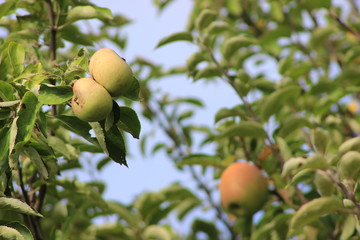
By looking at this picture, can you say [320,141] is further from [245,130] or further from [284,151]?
[245,130]

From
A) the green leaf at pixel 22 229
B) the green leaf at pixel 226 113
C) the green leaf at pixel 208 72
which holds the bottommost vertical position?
the green leaf at pixel 226 113

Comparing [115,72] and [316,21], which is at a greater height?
[115,72]

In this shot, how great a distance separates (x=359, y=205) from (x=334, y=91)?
97 centimetres

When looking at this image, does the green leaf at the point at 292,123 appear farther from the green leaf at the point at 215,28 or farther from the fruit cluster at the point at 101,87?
the fruit cluster at the point at 101,87

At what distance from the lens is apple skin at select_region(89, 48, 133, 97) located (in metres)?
1.24

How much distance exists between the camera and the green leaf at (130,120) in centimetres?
138

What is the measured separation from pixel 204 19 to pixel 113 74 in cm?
148

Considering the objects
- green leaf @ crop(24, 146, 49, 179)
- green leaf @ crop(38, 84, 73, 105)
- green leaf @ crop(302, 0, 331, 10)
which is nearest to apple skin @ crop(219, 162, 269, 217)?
green leaf @ crop(302, 0, 331, 10)

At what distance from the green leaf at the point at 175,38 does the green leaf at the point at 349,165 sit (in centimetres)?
103

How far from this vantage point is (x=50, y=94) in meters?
1.28

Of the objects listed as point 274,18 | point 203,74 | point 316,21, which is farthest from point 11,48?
point 274,18

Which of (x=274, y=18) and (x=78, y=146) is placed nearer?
(x=78, y=146)

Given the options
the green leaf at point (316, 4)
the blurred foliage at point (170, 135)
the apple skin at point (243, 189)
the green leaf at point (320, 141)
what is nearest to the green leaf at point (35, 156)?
the blurred foliage at point (170, 135)

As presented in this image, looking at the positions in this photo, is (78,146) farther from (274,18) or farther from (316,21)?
(274,18)
